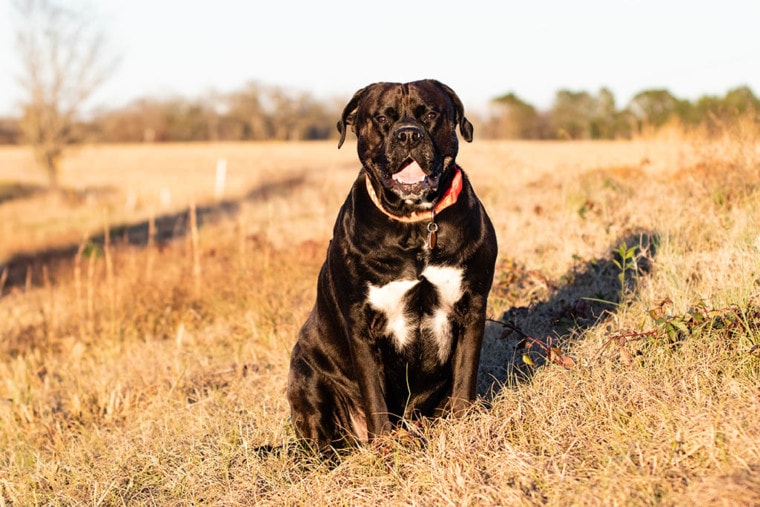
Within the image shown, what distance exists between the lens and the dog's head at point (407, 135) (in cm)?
330

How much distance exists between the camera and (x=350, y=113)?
12.4ft

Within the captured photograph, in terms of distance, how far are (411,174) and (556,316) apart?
5.29 feet

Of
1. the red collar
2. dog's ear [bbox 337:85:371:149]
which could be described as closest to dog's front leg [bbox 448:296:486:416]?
the red collar

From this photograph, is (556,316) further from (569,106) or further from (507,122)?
(569,106)

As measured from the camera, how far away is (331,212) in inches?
427

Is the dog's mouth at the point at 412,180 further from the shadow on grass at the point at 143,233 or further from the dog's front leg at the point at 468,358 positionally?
the shadow on grass at the point at 143,233

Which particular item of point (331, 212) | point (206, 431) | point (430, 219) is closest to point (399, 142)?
point (430, 219)

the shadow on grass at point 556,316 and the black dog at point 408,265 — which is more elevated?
the black dog at point 408,265

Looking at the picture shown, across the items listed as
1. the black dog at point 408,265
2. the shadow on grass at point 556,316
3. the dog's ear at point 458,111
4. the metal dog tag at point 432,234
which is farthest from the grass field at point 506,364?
the dog's ear at point 458,111

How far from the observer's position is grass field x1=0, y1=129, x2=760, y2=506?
2727mm

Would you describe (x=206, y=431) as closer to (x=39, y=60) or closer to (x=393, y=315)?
(x=393, y=315)

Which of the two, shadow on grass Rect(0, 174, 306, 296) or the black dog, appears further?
shadow on grass Rect(0, 174, 306, 296)

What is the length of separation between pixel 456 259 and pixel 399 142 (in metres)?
0.55

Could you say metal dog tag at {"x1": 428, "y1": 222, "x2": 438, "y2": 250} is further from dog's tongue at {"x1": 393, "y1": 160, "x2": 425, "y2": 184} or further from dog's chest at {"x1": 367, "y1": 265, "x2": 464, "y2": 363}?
dog's tongue at {"x1": 393, "y1": 160, "x2": 425, "y2": 184}
